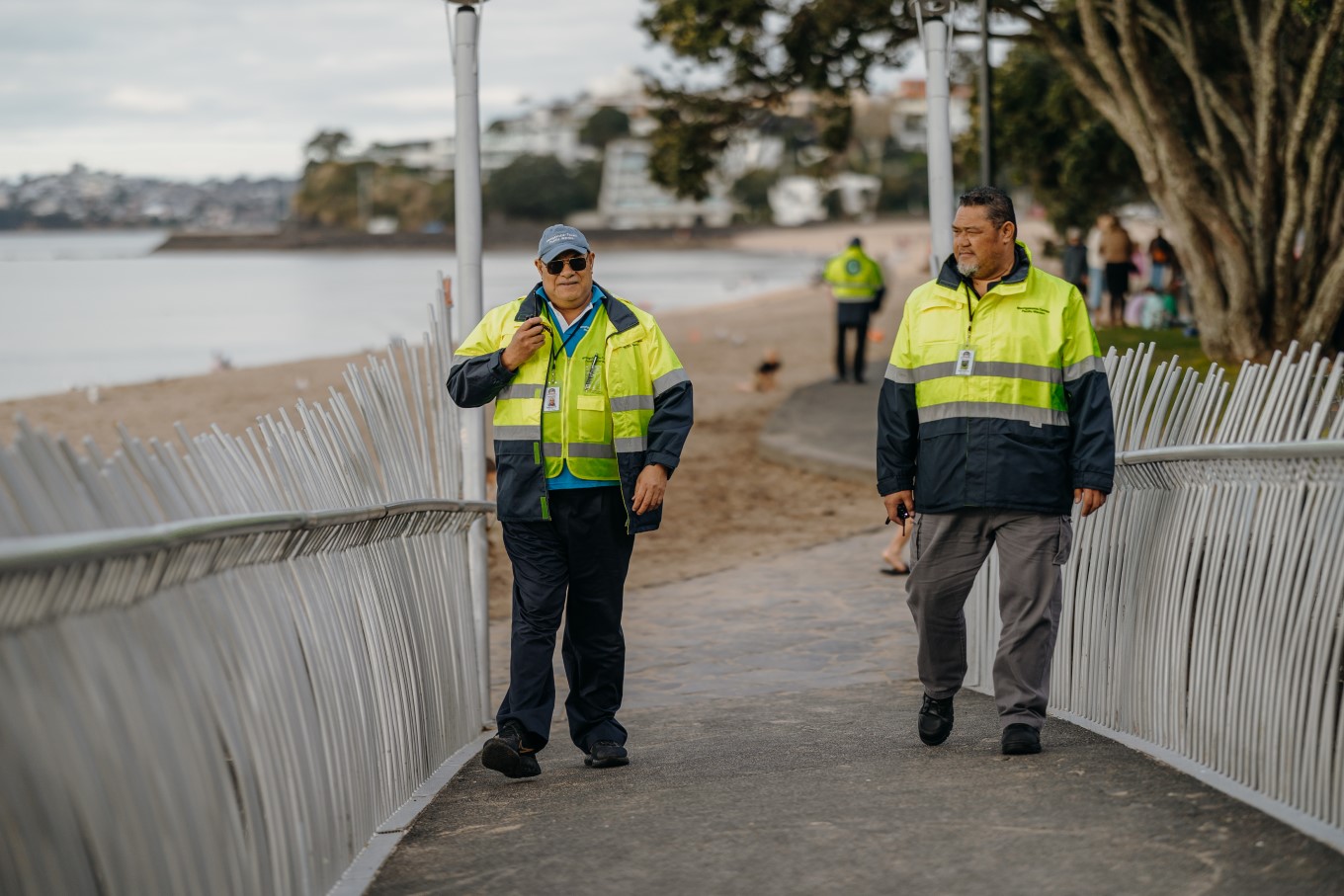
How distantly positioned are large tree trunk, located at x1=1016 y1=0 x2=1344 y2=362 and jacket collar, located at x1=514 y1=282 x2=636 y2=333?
12.7 m

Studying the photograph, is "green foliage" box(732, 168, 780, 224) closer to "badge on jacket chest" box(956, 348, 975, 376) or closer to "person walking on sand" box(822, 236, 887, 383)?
"person walking on sand" box(822, 236, 887, 383)

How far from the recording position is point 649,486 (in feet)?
19.2

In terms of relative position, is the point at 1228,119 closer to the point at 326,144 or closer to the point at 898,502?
the point at 898,502

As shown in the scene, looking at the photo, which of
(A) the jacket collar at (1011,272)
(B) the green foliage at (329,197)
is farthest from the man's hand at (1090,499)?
(B) the green foliage at (329,197)

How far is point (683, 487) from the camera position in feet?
56.4

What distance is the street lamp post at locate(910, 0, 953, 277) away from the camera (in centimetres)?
869

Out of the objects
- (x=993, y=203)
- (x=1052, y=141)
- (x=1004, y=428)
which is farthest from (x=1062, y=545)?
(x=1052, y=141)

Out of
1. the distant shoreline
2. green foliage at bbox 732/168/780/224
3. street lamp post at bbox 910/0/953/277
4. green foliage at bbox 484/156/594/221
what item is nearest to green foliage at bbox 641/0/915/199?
street lamp post at bbox 910/0/953/277

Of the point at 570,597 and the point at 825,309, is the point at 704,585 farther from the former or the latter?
the point at 825,309

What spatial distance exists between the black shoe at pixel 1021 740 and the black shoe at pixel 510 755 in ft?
4.97

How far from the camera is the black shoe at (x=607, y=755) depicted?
6.12 metres

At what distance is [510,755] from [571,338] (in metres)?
1.34

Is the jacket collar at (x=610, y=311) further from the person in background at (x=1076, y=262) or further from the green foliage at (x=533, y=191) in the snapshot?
the green foliage at (x=533, y=191)

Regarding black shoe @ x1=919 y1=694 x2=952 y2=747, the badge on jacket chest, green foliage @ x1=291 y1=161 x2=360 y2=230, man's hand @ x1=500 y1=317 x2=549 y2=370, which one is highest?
green foliage @ x1=291 y1=161 x2=360 y2=230
